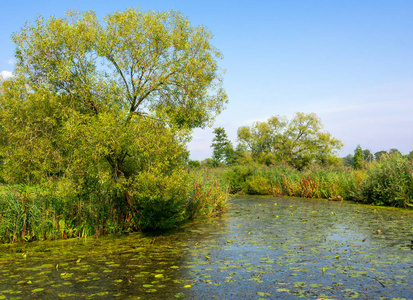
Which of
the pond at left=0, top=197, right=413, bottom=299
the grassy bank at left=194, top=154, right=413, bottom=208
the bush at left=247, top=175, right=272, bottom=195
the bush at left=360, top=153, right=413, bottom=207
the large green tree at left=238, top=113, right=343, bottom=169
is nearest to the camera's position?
the pond at left=0, top=197, right=413, bottom=299

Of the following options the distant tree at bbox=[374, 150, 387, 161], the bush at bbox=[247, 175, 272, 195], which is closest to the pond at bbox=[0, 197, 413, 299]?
the distant tree at bbox=[374, 150, 387, 161]

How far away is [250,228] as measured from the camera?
41.0 ft

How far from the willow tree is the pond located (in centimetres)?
234

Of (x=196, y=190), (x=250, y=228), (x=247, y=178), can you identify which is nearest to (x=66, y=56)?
(x=196, y=190)

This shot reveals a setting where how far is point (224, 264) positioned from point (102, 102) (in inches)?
279

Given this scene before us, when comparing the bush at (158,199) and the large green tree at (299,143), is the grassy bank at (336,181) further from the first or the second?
the large green tree at (299,143)

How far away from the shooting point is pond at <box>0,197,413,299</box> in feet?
19.8

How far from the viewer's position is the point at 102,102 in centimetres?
1179

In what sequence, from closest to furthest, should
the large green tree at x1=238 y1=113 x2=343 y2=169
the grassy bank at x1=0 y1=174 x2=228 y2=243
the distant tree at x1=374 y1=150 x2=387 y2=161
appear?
1. the grassy bank at x1=0 y1=174 x2=228 y2=243
2. the distant tree at x1=374 y1=150 x2=387 y2=161
3. the large green tree at x1=238 y1=113 x2=343 y2=169

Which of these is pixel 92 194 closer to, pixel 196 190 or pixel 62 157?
pixel 62 157

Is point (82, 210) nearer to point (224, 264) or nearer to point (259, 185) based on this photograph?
point (224, 264)

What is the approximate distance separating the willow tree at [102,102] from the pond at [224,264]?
2343 millimetres

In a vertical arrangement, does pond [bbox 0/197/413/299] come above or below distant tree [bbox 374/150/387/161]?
below

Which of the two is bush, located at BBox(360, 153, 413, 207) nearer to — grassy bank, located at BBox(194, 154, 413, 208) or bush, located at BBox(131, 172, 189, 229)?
grassy bank, located at BBox(194, 154, 413, 208)
